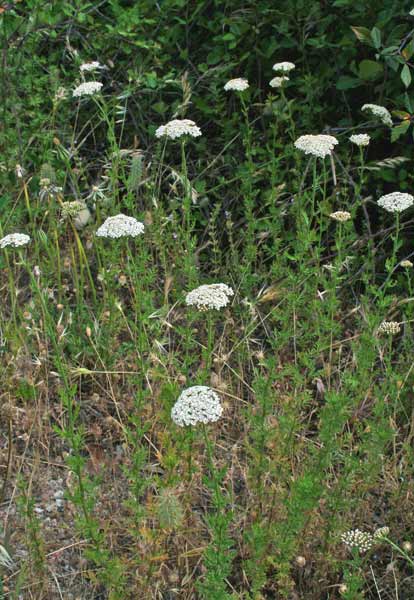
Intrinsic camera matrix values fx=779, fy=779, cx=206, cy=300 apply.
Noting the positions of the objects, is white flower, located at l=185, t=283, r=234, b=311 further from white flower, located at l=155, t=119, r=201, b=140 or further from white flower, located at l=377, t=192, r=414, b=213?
white flower, located at l=155, t=119, r=201, b=140

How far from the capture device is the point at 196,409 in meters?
1.96

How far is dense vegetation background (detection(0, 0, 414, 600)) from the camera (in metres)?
2.32

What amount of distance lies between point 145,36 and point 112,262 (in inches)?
67.1

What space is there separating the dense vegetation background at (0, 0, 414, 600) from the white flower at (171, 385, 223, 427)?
92 mm

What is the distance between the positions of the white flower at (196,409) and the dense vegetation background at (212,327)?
0.09 m

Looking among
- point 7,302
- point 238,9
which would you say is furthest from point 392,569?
point 238,9

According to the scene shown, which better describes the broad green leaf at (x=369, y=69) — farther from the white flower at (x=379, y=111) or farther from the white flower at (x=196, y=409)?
the white flower at (x=196, y=409)

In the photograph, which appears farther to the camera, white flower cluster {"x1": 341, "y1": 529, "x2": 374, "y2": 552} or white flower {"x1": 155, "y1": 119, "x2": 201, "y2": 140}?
white flower {"x1": 155, "y1": 119, "x2": 201, "y2": 140}

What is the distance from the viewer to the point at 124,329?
134 inches

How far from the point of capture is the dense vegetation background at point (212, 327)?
2.32 metres

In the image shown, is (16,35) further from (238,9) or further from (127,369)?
(127,369)

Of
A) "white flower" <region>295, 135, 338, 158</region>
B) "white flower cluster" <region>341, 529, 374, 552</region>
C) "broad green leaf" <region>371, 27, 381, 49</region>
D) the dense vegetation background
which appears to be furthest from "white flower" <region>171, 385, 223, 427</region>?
"broad green leaf" <region>371, 27, 381, 49</region>

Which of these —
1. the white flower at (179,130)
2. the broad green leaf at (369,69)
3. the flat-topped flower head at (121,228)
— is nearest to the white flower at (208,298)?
the flat-topped flower head at (121,228)

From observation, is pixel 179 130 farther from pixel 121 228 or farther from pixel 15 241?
pixel 15 241
